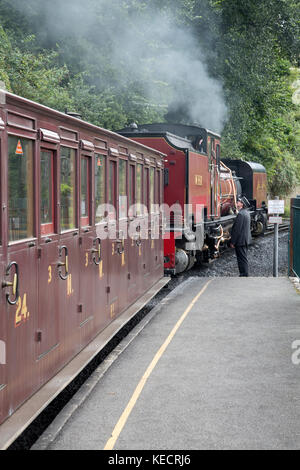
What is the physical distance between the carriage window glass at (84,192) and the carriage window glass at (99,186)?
401mm

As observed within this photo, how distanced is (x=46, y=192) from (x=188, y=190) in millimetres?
9566

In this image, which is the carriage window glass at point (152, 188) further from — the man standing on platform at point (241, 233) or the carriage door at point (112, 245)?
the man standing on platform at point (241, 233)

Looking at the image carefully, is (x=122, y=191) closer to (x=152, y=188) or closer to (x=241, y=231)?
(x=152, y=188)

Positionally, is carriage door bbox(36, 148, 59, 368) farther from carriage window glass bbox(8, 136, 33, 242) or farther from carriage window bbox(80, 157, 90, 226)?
carriage window bbox(80, 157, 90, 226)

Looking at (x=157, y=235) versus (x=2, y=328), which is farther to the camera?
(x=157, y=235)

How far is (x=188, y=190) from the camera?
1505cm

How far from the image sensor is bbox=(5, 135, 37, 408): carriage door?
15.4ft

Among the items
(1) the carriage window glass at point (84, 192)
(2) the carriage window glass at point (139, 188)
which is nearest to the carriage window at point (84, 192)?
(1) the carriage window glass at point (84, 192)

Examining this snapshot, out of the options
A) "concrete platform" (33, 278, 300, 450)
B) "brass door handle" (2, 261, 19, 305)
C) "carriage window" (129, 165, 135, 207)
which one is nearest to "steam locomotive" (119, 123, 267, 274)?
"carriage window" (129, 165, 135, 207)

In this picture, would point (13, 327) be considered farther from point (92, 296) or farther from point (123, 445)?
point (92, 296)

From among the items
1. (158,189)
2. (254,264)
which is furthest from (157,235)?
(254,264)

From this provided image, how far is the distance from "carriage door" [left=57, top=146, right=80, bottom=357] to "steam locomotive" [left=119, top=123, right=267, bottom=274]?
7.99 meters

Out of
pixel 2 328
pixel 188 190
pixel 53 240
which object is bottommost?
pixel 2 328

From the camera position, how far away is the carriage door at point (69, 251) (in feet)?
20.1
